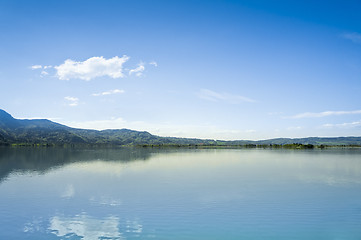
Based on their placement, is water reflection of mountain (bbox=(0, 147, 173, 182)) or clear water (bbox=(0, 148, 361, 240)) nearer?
clear water (bbox=(0, 148, 361, 240))

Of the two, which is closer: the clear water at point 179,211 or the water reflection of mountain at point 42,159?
the clear water at point 179,211

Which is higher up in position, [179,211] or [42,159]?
[42,159]

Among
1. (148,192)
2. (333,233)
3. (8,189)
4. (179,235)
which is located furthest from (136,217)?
(8,189)

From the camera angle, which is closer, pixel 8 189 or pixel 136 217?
pixel 136 217

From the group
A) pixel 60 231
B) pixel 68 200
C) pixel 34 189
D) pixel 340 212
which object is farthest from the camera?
pixel 34 189

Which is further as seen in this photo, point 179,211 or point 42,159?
point 42,159

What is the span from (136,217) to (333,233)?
1594 cm

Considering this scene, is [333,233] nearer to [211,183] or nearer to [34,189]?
[211,183]

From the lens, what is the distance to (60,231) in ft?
64.8

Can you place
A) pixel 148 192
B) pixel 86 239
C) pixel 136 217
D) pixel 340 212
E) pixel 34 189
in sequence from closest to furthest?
pixel 86 239 → pixel 136 217 → pixel 340 212 → pixel 148 192 → pixel 34 189

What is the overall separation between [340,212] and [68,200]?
28895 mm

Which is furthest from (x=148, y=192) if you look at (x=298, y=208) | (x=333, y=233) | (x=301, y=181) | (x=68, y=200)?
(x=301, y=181)

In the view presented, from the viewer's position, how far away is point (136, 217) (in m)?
23.2

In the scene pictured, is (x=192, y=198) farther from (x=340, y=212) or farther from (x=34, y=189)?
(x=34, y=189)
